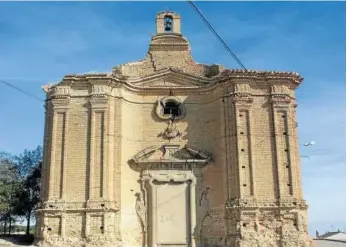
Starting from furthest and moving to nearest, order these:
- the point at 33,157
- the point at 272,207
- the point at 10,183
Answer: the point at 33,157 → the point at 10,183 → the point at 272,207

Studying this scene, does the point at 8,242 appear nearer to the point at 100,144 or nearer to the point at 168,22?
the point at 100,144

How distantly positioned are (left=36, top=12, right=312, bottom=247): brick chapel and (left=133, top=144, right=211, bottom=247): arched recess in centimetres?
4

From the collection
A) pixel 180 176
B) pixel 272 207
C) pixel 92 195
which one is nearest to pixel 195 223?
pixel 180 176

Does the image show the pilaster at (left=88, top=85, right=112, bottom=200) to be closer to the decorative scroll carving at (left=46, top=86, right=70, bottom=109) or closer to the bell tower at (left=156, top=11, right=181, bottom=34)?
the decorative scroll carving at (left=46, top=86, right=70, bottom=109)

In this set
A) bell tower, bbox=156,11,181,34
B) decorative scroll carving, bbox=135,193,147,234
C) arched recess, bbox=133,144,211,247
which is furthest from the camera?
bell tower, bbox=156,11,181,34

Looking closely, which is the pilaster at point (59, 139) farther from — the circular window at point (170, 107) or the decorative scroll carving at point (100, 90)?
the circular window at point (170, 107)

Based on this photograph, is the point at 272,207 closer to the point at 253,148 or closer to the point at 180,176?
the point at 253,148

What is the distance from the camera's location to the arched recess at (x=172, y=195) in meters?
17.1

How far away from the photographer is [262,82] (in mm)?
18109

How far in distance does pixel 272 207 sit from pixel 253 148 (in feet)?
7.62

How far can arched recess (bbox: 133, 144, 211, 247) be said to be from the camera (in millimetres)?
17109

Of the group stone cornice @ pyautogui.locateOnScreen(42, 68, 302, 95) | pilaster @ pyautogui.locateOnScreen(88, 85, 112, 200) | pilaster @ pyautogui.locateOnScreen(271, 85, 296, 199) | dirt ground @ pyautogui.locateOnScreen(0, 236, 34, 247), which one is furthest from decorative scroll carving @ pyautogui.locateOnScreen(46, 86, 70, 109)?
pilaster @ pyautogui.locateOnScreen(271, 85, 296, 199)

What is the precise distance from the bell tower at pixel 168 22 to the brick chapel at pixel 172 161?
2.07 metres

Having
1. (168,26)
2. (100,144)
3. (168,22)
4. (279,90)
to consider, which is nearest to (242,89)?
(279,90)
